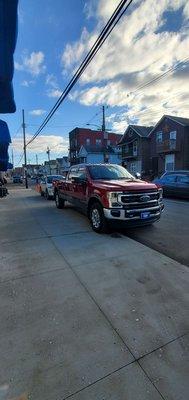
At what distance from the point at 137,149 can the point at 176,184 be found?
965 inches

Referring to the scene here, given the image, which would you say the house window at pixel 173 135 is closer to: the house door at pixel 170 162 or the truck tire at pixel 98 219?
the house door at pixel 170 162

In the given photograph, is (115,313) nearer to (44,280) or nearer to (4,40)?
(44,280)

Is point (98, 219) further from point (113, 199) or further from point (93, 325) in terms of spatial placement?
point (93, 325)

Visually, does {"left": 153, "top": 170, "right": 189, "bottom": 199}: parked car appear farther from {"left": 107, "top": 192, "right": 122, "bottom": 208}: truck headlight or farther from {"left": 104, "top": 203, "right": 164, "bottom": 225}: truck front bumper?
{"left": 107, "top": 192, "right": 122, "bottom": 208}: truck headlight

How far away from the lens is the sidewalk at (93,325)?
81.7 inches

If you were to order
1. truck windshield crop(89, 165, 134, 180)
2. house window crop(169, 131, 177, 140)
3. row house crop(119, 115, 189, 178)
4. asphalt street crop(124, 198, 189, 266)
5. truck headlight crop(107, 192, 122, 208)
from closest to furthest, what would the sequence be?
asphalt street crop(124, 198, 189, 266)
truck headlight crop(107, 192, 122, 208)
truck windshield crop(89, 165, 134, 180)
row house crop(119, 115, 189, 178)
house window crop(169, 131, 177, 140)

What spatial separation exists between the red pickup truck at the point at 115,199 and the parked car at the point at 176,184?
6.90 meters

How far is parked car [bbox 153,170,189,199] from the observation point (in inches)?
540

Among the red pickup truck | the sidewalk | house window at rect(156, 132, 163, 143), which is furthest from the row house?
the sidewalk

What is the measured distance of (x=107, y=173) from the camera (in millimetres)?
7828

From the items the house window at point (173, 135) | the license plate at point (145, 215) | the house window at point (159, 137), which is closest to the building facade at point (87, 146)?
the house window at point (159, 137)

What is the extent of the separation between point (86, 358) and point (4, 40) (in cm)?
308

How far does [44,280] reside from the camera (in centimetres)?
397

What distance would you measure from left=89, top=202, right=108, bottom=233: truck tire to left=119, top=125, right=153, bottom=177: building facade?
2884 centimetres
